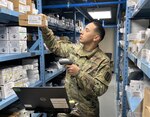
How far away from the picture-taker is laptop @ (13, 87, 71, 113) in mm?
1421

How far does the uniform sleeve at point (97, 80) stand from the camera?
1.85 meters

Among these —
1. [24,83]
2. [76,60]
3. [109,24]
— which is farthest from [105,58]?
[109,24]

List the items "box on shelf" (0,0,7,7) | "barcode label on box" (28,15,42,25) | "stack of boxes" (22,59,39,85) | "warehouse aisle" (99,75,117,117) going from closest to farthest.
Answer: "box on shelf" (0,0,7,7) → "barcode label on box" (28,15,42,25) → "stack of boxes" (22,59,39,85) → "warehouse aisle" (99,75,117,117)

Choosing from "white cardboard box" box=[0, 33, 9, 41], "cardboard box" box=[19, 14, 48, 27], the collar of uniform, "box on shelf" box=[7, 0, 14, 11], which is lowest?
the collar of uniform

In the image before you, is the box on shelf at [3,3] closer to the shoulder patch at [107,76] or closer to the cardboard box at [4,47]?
the cardboard box at [4,47]

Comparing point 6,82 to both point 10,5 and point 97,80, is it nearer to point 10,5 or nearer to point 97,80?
point 10,5

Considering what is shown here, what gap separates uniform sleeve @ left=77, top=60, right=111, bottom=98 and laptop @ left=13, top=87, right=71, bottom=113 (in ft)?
1.24

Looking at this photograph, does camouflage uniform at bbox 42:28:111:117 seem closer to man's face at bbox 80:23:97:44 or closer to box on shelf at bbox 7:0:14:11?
man's face at bbox 80:23:97:44

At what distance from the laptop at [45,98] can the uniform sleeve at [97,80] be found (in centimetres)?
38

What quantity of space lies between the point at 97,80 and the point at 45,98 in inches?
26.5

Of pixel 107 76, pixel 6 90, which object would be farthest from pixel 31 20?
pixel 107 76

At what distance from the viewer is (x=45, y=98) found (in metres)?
1.48

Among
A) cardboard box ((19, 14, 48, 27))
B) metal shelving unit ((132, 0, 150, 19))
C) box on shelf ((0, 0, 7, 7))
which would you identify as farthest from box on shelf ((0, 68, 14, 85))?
metal shelving unit ((132, 0, 150, 19))

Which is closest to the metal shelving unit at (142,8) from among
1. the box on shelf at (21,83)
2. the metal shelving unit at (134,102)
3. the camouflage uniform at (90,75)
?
the camouflage uniform at (90,75)
